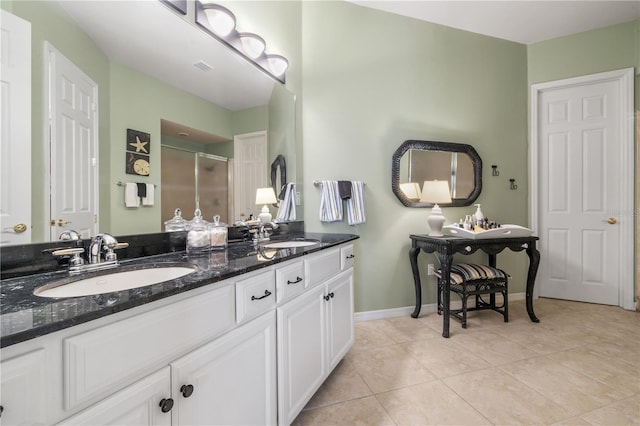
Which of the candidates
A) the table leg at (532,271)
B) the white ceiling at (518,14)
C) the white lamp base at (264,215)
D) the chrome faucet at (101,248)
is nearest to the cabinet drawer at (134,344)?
the chrome faucet at (101,248)

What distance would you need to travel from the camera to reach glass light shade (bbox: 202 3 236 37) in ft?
5.48

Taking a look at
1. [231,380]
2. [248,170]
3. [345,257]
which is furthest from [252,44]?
[231,380]

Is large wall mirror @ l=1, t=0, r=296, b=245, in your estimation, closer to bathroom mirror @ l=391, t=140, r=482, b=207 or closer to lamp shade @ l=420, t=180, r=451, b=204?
bathroom mirror @ l=391, t=140, r=482, b=207

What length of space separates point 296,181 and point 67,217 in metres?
1.63

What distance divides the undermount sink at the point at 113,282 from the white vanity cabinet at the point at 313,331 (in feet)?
1.53

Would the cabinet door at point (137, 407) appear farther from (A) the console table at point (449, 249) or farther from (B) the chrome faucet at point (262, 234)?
(A) the console table at point (449, 249)

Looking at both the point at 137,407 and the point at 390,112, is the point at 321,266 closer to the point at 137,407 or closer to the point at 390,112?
the point at 137,407

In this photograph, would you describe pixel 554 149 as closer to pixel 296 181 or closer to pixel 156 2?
pixel 296 181

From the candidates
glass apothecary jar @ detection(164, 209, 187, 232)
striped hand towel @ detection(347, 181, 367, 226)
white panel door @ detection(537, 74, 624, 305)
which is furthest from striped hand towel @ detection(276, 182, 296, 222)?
white panel door @ detection(537, 74, 624, 305)

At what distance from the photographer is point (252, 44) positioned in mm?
2006

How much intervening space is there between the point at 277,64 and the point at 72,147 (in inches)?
64.4

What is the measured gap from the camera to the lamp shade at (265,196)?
6.55 ft

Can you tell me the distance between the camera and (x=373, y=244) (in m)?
2.67

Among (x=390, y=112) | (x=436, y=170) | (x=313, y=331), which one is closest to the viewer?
(x=313, y=331)
